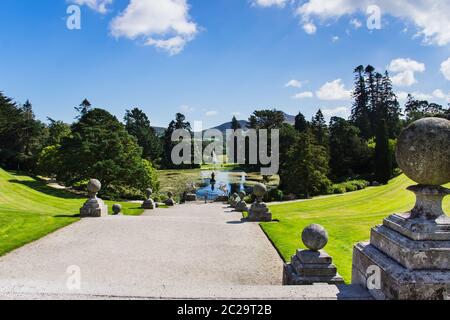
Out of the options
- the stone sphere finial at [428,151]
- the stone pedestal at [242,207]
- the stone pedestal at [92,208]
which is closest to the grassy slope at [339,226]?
the stone pedestal at [242,207]

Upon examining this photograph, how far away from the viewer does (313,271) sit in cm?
666

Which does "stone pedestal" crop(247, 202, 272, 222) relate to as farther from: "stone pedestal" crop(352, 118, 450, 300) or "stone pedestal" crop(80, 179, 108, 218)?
"stone pedestal" crop(352, 118, 450, 300)

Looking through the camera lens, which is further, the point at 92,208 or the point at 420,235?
the point at 92,208

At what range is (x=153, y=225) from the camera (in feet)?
45.4

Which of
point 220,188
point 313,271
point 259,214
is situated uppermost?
point 313,271

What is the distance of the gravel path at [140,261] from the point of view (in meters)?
5.34

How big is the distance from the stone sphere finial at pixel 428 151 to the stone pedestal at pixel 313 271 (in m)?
2.63

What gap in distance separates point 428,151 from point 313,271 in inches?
125

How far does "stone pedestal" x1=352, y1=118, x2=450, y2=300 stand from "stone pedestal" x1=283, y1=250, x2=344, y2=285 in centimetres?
156

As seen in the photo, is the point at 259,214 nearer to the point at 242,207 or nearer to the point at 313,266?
the point at 242,207

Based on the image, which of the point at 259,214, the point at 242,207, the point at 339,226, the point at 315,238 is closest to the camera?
the point at 315,238

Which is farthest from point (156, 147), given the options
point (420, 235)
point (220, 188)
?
point (420, 235)

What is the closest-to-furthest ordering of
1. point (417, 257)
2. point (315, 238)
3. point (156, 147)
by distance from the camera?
point (417, 257), point (315, 238), point (156, 147)

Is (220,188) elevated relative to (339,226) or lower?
lower
